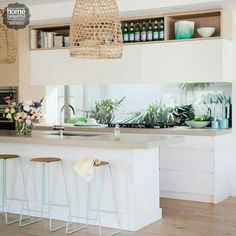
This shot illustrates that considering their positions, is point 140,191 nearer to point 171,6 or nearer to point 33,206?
point 33,206

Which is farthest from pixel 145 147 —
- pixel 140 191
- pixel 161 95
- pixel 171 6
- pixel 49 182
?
pixel 161 95

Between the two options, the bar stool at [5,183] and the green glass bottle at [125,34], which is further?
the green glass bottle at [125,34]

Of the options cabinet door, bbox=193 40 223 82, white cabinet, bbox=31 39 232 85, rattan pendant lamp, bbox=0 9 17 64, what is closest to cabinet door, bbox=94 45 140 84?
white cabinet, bbox=31 39 232 85

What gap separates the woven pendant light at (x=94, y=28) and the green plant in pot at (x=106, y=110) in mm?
3128

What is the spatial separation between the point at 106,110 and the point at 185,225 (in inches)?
120

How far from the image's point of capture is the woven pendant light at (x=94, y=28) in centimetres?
504

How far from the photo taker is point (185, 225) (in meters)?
5.76

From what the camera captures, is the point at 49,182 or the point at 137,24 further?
the point at 137,24

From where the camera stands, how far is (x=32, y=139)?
5930 mm

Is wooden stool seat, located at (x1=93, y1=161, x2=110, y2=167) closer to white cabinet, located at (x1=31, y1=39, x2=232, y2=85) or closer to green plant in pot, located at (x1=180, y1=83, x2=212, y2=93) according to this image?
white cabinet, located at (x1=31, y1=39, x2=232, y2=85)

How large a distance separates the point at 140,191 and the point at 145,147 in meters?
0.63

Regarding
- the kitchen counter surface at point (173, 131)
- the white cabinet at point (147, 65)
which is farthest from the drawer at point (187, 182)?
the white cabinet at point (147, 65)

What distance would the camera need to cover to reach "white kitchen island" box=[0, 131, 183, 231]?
5.56 meters

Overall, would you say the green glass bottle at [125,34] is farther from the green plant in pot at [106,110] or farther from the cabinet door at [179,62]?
the green plant in pot at [106,110]
